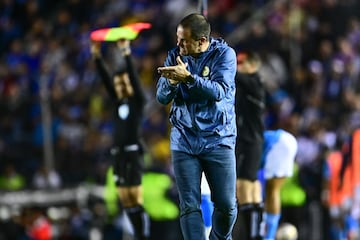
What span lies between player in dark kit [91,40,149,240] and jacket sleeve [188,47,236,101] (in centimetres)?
366

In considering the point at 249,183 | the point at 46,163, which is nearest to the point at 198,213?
the point at 249,183

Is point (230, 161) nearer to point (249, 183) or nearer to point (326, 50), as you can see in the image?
point (249, 183)

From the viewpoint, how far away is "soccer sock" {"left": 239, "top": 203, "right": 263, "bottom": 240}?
1189 cm

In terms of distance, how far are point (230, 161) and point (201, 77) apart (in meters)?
0.83

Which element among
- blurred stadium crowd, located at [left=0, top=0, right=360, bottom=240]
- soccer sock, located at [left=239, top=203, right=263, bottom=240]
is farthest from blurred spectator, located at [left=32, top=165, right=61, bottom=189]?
soccer sock, located at [left=239, top=203, right=263, bottom=240]

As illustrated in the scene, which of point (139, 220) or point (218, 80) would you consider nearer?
point (218, 80)

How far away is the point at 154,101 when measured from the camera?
20219 millimetres

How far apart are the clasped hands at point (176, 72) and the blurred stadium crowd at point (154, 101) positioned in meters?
8.47

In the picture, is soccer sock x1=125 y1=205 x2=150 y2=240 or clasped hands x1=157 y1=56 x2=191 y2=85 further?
soccer sock x1=125 y1=205 x2=150 y2=240

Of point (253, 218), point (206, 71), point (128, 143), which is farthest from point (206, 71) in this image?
point (128, 143)

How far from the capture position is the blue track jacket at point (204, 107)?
895cm

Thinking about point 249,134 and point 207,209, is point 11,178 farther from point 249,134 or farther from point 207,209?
point 207,209

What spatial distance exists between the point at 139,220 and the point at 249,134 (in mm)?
1962

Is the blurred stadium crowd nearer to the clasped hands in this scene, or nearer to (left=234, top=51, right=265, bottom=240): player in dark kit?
(left=234, top=51, right=265, bottom=240): player in dark kit
